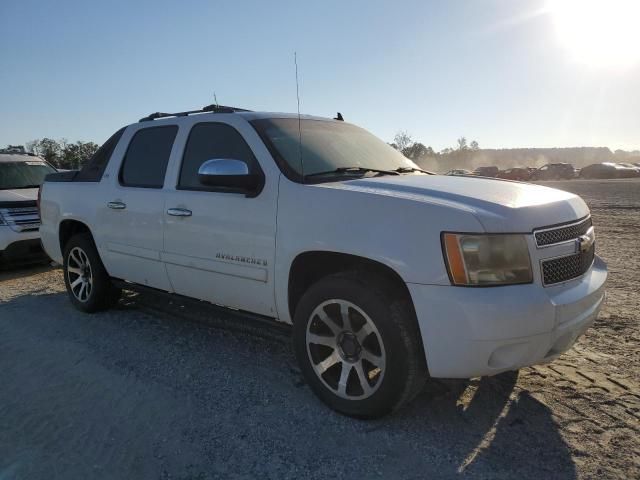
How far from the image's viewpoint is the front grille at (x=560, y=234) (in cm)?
282

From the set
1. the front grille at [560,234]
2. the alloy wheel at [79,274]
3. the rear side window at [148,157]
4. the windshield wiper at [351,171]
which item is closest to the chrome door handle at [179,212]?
the rear side window at [148,157]

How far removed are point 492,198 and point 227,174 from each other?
5.56 ft

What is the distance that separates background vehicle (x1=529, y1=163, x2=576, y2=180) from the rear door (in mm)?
45338

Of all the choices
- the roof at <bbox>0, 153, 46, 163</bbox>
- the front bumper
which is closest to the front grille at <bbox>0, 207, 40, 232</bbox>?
the roof at <bbox>0, 153, 46, 163</bbox>

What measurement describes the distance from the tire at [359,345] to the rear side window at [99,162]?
3.00 m

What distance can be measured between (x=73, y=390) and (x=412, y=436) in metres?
2.32

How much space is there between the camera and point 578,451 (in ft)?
8.95

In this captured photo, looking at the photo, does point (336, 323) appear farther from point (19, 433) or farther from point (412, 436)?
point (19, 433)

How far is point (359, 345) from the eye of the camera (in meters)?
3.09

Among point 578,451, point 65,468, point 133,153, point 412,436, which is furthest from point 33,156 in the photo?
point 578,451

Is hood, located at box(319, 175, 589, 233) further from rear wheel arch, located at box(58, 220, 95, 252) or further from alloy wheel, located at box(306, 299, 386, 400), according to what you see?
rear wheel arch, located at box(58, 220, 95, 252)

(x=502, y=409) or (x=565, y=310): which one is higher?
(x=565, y=310)

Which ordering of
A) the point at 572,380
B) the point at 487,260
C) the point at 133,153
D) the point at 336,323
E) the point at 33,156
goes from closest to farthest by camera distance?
the point at 487,260
the point at 336,323
the point at 572,380
the point at 133,153
the point at 33,156

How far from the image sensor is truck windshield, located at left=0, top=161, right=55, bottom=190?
8812mm
